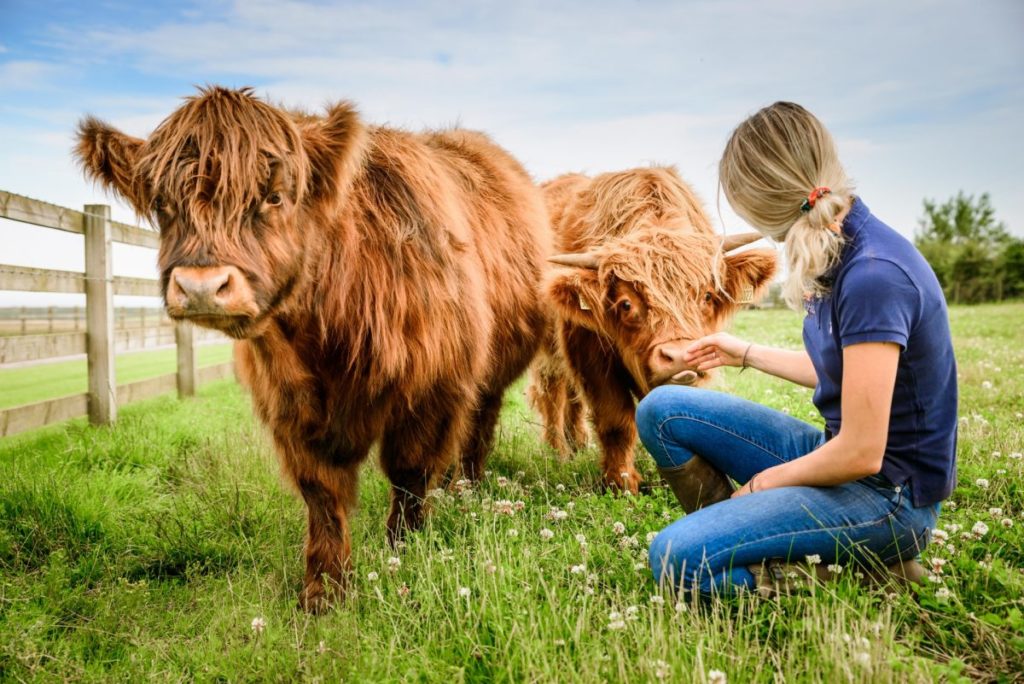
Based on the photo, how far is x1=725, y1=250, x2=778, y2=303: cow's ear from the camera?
4.52 metres

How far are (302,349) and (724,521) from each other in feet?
6.23

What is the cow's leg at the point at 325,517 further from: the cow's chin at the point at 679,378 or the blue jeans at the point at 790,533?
the cow's chin at the point at 679,378

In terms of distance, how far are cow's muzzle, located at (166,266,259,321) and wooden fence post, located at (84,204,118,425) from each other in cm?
460

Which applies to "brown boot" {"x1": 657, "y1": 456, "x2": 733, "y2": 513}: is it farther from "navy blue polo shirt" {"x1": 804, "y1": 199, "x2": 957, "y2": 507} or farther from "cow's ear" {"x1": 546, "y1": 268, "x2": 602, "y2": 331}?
"cow's ear" {"x1": 546, "y1": 268, "x2": 602, "y2": 331}

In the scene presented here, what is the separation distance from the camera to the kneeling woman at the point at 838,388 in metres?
2.14

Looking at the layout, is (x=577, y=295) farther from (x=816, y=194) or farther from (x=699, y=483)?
(x=816, y=194)

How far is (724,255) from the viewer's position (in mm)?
4531

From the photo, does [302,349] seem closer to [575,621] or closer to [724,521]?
[575,621]

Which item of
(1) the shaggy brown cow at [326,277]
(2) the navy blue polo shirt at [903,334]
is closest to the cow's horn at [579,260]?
(1) the shaggy brown cow at [326,277]

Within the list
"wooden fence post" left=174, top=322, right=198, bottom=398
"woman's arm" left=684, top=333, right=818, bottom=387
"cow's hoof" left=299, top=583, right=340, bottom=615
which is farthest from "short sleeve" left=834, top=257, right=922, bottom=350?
"wooden fence post" left=174, top=322, right=198, bottom=398

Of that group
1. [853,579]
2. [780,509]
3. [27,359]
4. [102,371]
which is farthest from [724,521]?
[102,371]

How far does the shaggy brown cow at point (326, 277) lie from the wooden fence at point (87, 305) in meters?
2.49

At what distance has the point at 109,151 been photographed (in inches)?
115

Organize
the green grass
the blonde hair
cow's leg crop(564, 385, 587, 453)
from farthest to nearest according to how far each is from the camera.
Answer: cow's leg crop(564, 385, 587, 453), the green grass, the blonde hair
